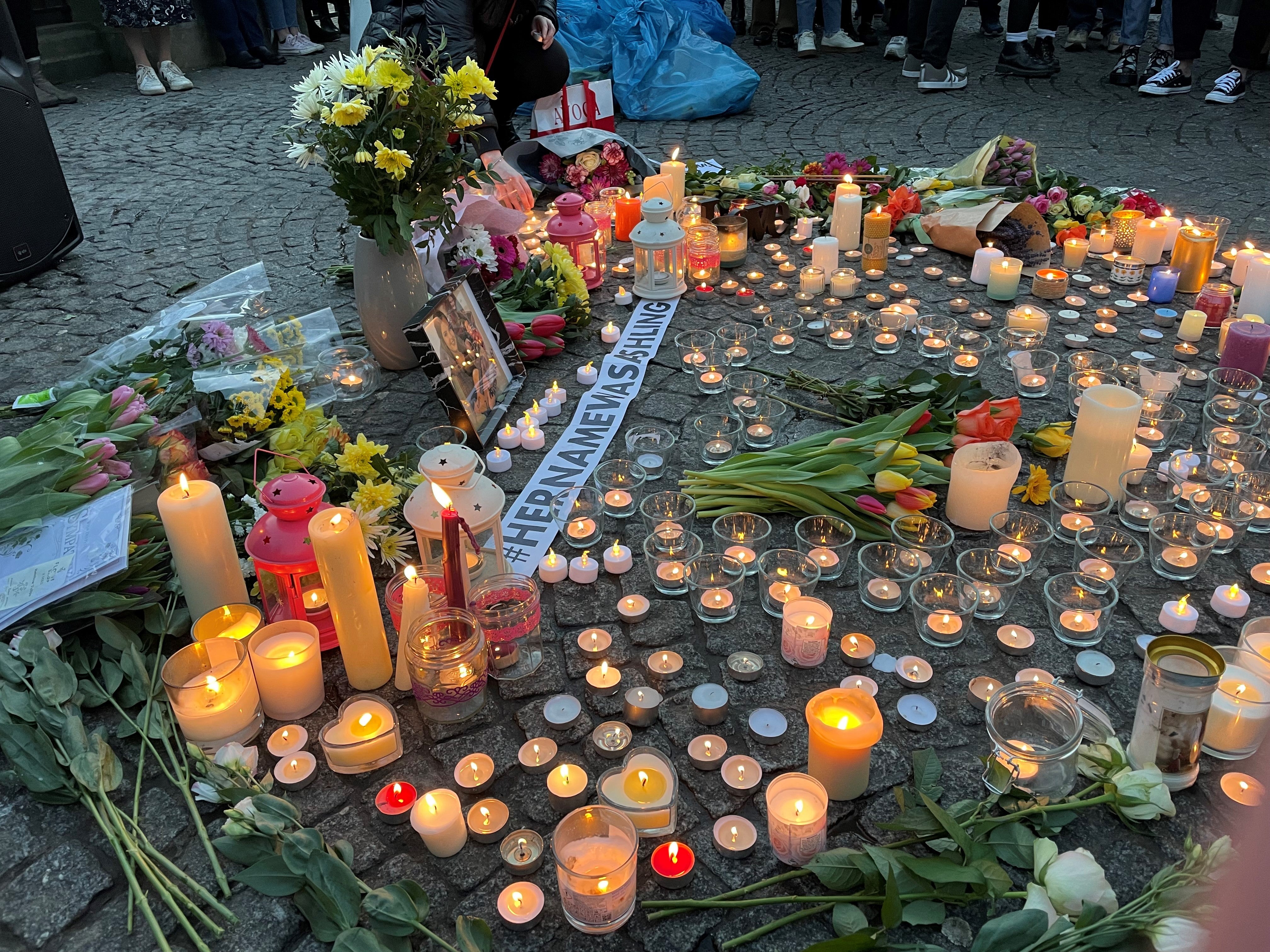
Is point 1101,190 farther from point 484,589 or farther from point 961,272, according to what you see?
point 484,589

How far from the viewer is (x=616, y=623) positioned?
2.51 meters

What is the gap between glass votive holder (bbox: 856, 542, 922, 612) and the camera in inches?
98.8

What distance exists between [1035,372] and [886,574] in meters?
1.45

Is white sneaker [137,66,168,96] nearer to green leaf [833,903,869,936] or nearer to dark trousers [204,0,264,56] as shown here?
dark trousers [204,0,264,56]

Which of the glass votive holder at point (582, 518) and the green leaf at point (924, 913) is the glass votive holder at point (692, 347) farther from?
the green leaf at point (924, 913)

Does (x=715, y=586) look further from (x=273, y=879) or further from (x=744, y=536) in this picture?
(x=273, y=879)

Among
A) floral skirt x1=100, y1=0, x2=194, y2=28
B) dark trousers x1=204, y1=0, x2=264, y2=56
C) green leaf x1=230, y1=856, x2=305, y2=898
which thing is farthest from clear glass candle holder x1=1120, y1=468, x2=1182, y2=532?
dark trousers x1=204, y1=0, x2=264, y2=56

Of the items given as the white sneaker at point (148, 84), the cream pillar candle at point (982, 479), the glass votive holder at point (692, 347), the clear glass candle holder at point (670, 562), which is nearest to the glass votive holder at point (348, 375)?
the glass votive holder at point (692, 347)

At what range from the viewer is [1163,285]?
4.16 m

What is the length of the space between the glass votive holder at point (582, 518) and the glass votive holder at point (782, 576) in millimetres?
572

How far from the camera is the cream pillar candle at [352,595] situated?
207cm

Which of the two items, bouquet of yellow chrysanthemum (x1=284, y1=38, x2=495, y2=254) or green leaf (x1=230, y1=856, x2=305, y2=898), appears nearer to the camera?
green leaf (x1=230, y1=856, x2=305, y2=898)

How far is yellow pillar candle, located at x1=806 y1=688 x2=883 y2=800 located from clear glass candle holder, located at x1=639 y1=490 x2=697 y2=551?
33.9 inches

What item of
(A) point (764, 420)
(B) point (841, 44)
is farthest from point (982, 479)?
(B) point (841, 44)
